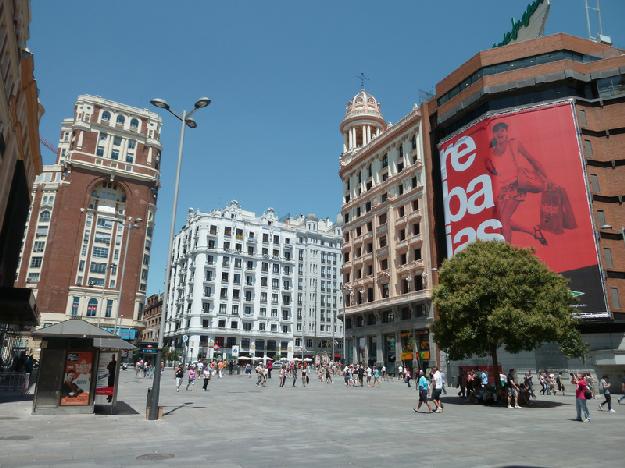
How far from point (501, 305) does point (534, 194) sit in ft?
72.2

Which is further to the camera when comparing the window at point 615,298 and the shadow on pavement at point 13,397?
the window at point 615,298

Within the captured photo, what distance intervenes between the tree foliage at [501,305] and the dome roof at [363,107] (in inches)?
1875

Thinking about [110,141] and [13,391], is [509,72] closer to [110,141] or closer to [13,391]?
[13,391]

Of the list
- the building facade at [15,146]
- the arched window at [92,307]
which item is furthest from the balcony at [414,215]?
the arched window at [92,307]

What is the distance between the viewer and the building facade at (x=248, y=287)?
92.0 meters

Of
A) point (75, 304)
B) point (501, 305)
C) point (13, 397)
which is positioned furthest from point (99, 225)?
point (501, 305)

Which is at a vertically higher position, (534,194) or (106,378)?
(534,194)

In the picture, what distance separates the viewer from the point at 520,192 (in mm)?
42781

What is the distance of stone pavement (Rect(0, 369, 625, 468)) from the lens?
9.30 m

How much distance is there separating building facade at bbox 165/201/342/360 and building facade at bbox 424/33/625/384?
55235mm

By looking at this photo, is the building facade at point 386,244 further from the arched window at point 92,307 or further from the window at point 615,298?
the arched window at point 92,307

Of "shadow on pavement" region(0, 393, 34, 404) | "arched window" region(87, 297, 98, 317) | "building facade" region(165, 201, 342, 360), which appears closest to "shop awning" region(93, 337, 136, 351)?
"shadow on pavement" region(0, 393, 34, 404)

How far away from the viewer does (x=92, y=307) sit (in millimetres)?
70188

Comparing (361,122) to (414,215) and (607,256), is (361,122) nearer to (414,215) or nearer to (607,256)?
(414,215)
